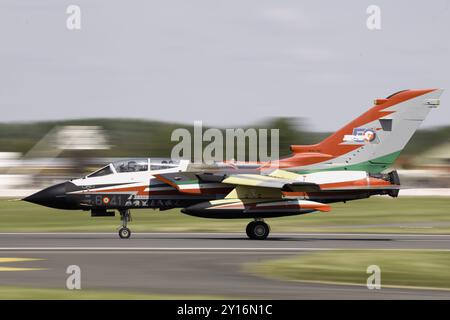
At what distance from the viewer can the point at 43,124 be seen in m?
104

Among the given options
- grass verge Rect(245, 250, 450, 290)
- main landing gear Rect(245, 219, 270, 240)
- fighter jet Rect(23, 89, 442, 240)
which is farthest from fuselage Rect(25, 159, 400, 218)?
grass verge Rect(245, 250, 450, 290)

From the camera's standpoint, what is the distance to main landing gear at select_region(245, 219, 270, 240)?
27.2 meters

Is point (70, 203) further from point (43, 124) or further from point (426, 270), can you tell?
point (43, 124)

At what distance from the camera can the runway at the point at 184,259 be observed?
15.7 m

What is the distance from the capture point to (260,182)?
26.2 metres

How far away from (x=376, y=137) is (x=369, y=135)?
25 centimetres

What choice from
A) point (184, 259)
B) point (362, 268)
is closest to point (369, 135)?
point (184, 259)

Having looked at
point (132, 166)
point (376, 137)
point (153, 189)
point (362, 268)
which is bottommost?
point (362, 268)

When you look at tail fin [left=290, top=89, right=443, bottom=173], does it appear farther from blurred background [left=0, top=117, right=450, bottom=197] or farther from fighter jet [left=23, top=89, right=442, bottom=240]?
blurred background [left=0, top=117, right=450, bottom=197]

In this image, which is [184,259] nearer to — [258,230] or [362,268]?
[362,268]

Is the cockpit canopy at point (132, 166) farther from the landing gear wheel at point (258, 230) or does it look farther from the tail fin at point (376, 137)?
the tail fin at point (376, 137)

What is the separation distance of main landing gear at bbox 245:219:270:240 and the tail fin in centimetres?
232

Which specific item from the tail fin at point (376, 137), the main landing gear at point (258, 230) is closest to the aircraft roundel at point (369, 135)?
the tail fin at point (376, 137)

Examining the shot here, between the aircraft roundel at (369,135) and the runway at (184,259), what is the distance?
133 inches
